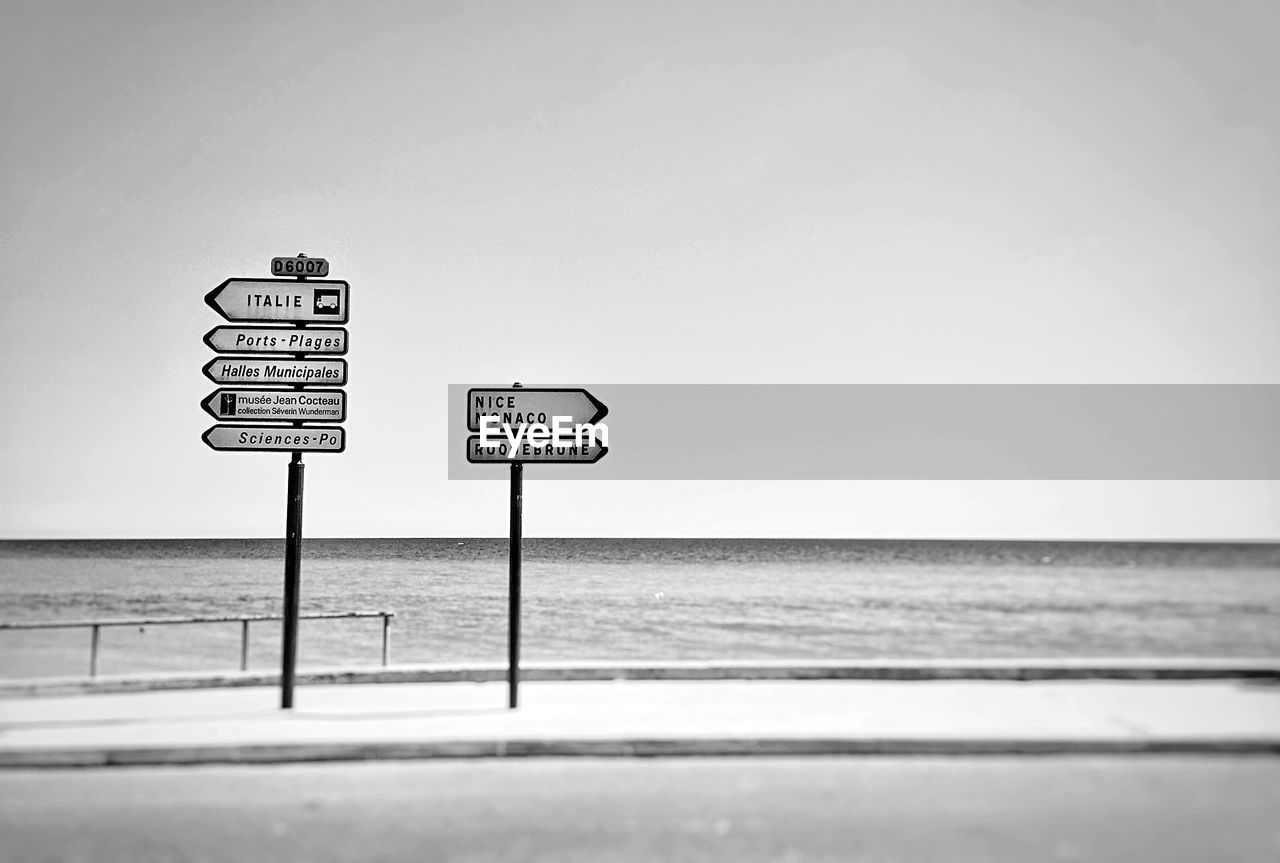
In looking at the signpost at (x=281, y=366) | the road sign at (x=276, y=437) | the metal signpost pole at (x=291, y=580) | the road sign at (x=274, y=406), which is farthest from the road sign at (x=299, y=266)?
the metal signpost pole at (x=291, y=580)

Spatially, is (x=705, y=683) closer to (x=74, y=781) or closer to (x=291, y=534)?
(x=291, y=534)

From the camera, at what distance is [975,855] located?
519 centimetres

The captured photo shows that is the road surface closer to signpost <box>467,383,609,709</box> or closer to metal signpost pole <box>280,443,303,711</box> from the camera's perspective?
metal signpost pole <box>280,443,303,711</box>

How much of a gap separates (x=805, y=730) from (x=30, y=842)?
5.06 meters

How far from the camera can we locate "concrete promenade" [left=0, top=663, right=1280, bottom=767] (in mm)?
7480


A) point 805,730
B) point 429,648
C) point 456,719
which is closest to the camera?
point 805,730

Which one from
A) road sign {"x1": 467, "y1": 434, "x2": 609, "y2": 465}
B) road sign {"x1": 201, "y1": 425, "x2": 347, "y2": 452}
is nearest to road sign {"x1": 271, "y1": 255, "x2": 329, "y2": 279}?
road sign {"x1": 201, "y1": 425, "x2": 347, "y2": 452}

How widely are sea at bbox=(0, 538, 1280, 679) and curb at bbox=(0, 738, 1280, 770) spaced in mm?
4290

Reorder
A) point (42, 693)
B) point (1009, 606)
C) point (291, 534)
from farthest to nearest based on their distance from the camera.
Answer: point (1009, 606) < point (42, 693) < point (291, 534)

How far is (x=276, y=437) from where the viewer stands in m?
9.33

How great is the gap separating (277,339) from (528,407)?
2354mm

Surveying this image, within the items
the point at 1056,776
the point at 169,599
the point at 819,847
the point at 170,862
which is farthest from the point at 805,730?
the point at 169,599

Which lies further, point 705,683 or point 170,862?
point 705,683

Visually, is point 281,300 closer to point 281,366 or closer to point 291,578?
point 281,366
